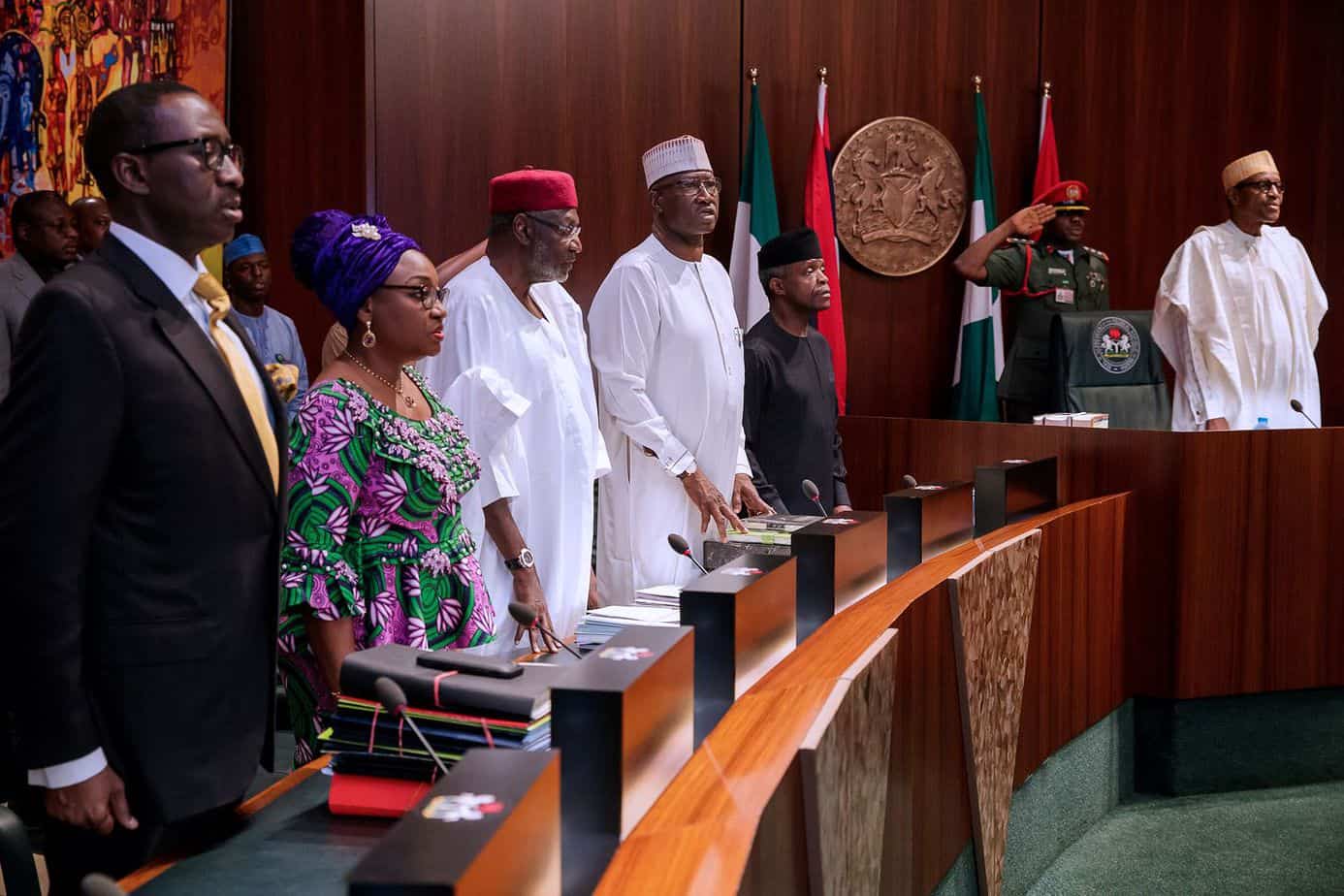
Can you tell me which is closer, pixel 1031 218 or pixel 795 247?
pixel 795 247

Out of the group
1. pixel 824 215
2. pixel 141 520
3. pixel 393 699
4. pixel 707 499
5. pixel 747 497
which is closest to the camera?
pixel 393 699

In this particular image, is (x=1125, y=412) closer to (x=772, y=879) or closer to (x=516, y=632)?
(x=516, y=632)

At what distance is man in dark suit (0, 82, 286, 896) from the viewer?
1.43 metres

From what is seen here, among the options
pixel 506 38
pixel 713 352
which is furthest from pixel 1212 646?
pixel 506 38

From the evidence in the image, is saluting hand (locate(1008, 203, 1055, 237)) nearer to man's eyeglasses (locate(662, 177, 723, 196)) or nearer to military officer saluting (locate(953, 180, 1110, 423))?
military officer saluting (locate(953, 180, 1110, 423))

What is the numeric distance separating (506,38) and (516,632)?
10.3 feet

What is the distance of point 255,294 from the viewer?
457 centimetres

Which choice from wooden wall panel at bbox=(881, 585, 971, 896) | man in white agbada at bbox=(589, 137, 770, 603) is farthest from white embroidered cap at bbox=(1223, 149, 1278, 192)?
wooden wall panel at bbox=(881, 585, 971, 896)

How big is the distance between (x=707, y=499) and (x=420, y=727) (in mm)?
1912

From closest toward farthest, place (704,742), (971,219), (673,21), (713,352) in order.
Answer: (704,742), (713,352), (673,21), (971,219)

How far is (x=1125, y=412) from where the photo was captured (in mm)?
5141

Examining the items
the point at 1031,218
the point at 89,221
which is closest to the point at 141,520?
the point at 89,221

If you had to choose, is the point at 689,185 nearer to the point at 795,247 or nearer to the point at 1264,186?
the point at 795,247

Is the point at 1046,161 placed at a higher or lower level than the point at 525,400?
higher
